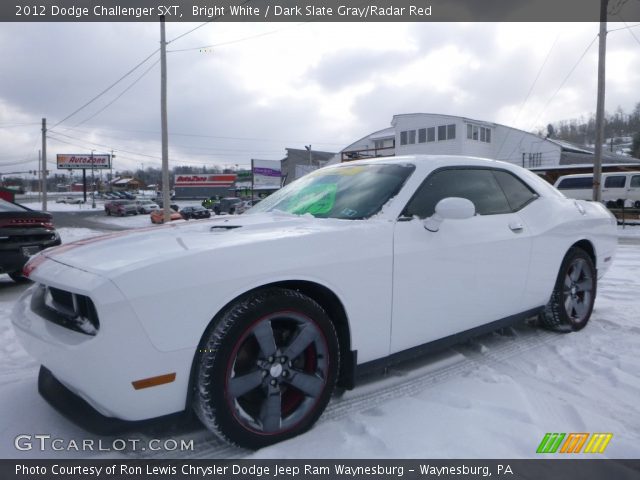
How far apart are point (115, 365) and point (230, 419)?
0.54m

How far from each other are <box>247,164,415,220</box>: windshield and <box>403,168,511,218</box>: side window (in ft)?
0.49

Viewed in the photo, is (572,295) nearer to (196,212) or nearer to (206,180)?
(196,212)

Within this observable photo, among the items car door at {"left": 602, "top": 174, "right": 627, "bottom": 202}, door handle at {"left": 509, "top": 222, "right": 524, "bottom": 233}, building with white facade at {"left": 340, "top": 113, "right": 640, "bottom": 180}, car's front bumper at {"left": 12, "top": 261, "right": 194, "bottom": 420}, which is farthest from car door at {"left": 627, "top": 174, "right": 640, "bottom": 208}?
car's front bumper at {"left": 12, "top": 261, "right": 194, "bottom": 420}

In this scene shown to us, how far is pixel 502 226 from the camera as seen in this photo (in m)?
3.12

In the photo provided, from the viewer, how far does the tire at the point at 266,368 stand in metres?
1.90

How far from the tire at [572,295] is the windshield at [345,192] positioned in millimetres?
1817

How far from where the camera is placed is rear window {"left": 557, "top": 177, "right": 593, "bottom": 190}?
74.4ft

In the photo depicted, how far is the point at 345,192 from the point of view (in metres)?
2.93

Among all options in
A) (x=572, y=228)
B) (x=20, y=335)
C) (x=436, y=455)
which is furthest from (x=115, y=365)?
(x=572, y=228)

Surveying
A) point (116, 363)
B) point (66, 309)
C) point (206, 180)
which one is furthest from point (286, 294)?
point (206, 180)

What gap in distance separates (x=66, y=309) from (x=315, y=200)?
162 cm

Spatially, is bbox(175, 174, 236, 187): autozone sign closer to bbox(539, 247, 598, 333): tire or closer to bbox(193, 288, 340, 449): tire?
bbox(539, 247, 598, 333): tire

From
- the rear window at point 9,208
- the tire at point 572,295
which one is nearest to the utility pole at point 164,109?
the rear window at point 9,208

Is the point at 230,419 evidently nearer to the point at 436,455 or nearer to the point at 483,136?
the point at 436,455
